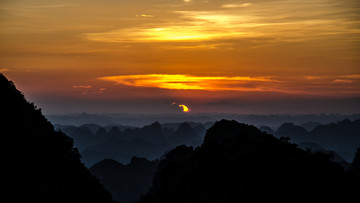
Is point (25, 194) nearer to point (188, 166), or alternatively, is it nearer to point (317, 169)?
point (188, 166)

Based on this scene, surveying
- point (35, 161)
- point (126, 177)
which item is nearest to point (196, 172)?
point (35, 161)

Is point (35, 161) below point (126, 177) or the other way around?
the other way around

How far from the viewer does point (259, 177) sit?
34.1 meters

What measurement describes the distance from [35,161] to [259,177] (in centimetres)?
1788

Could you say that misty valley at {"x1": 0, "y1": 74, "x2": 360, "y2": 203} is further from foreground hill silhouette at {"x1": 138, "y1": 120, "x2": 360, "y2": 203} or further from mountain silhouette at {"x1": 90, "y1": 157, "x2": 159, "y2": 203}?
mountain silhouette at {"x1": 90, "y1": 157, "x2": 159, "y2": 203}

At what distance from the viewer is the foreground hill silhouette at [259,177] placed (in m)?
32.9

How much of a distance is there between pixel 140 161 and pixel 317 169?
391 feet

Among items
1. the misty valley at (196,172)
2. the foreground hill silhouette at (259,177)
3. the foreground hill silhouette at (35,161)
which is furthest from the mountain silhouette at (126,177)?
the foreground hill silhouette at (259,177)

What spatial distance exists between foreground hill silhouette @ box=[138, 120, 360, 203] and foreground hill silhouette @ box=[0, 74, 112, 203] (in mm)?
8677

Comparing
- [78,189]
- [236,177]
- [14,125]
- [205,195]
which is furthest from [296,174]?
[14,125]

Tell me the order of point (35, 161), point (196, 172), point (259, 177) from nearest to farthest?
1. point (35, 161)
2. point (259, 177)
3. point (196, 172)

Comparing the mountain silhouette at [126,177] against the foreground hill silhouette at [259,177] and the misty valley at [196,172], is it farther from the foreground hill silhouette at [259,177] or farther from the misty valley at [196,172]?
the foreground hill silhouette at [259,177]

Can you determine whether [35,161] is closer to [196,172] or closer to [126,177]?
[196,172]

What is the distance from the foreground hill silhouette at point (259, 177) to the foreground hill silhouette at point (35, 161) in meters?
8.68
